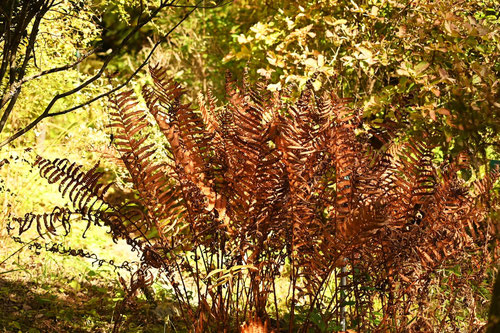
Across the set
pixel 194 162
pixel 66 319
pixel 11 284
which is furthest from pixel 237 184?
pixel 11 284

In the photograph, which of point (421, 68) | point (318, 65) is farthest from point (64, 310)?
point (421, 68)

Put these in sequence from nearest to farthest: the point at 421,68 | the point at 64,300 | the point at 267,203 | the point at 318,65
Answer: the point at 267,203 < the point at 421,68 < the point at 318,65 < the point at 64,300

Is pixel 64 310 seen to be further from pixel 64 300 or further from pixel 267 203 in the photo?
pixel 267 203

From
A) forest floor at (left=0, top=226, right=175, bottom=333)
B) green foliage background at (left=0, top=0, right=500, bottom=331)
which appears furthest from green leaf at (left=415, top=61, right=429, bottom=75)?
forest floor at (left=0, top=226, right=175, bottom=333)

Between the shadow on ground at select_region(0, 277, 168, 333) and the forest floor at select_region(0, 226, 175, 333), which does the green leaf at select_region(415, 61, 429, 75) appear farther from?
the shadow on ground at select_region(0, 277, 168, 333)

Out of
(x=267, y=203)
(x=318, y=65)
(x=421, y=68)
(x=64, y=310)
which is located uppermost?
(x=318, y=65)

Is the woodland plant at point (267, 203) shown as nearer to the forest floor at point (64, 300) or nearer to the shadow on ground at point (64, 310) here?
the forest floor at point (64, 300)

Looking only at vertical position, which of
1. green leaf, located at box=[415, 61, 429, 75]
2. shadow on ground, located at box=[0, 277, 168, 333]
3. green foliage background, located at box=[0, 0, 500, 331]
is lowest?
shadow on ground, located at box=[0, 277, 168, 333]

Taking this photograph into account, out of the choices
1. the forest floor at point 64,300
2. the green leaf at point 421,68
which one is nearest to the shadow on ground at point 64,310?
the forest floor at point 64,300

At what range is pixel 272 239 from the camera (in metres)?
2.23

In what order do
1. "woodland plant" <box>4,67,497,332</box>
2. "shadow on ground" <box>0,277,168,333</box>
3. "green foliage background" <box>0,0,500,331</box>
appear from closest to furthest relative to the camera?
"woodland plant" <box>4,67,497,332</box>, "green foliage background" <box>0,0,500,331</box>, "shadow on ground" <box>0,277,168,333</box>

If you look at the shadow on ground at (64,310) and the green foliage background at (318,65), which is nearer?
the green foliage background at (318,65)

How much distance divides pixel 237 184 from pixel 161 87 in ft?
1.62

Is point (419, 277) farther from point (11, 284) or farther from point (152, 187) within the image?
point (11, 284)
